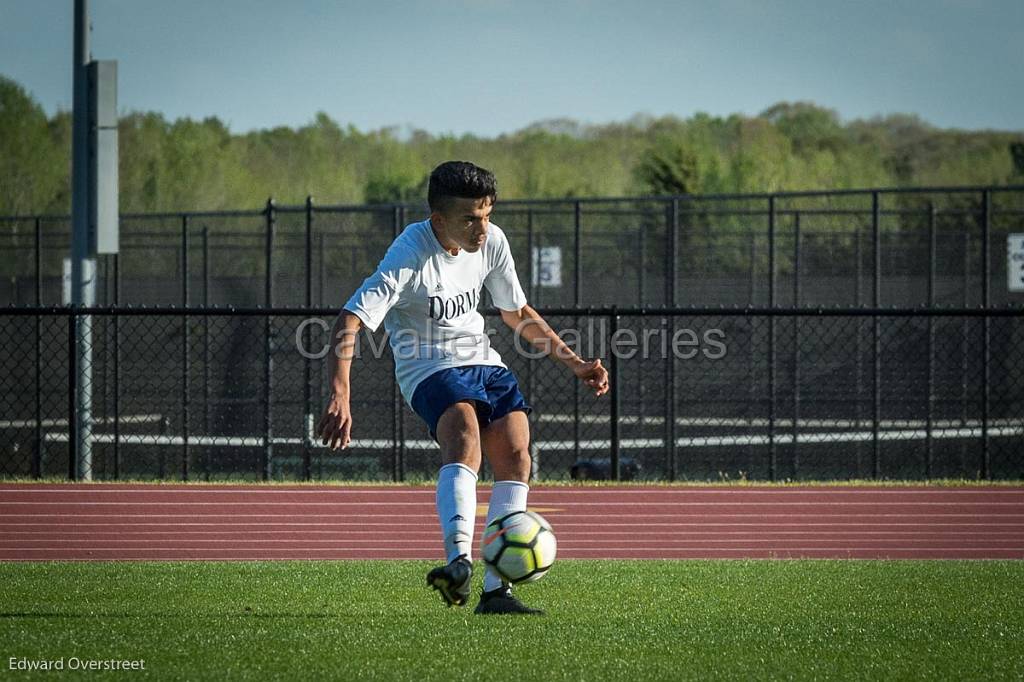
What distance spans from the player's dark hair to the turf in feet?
5.39

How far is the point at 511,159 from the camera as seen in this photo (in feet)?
379

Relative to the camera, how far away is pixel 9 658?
4.71m

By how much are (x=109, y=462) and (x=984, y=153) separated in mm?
97626

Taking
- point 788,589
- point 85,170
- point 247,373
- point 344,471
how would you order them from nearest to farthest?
point 788,589
point 85,170
point 344,471
point 247,373

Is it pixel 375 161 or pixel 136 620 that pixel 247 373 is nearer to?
pixel 136 620

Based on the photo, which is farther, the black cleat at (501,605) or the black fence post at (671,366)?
the black fence post at (671,366)

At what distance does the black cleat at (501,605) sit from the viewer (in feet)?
18.6

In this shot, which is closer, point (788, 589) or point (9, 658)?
point (9, 658)

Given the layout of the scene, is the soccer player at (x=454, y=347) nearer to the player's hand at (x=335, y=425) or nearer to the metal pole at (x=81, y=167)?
the player's hand at (x=335, y=425)

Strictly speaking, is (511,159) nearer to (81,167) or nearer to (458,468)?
(81,167)

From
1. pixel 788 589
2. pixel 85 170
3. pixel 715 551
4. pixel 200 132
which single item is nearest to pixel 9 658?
pixel 788 589

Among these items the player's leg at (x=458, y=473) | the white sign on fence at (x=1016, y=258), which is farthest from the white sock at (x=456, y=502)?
the white sign on fence at (x=1016, y=258)

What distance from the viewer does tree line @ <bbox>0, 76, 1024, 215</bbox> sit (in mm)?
61094

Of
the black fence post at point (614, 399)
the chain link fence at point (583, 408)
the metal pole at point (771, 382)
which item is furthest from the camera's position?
the metal pole at point (771, 382)
